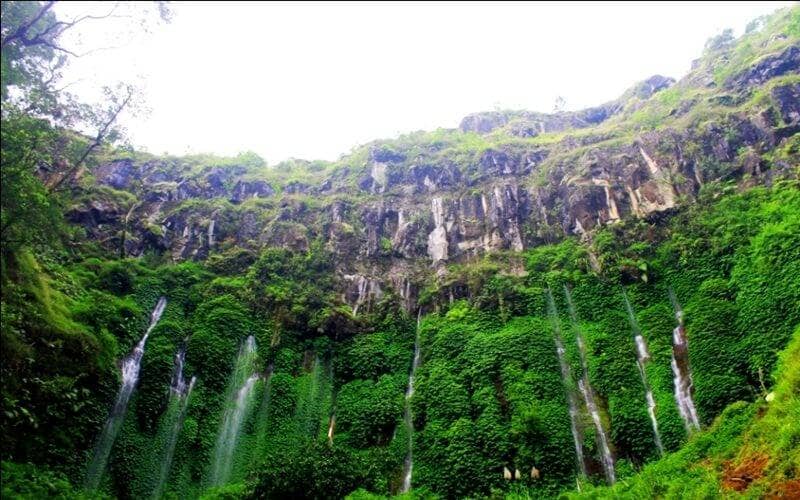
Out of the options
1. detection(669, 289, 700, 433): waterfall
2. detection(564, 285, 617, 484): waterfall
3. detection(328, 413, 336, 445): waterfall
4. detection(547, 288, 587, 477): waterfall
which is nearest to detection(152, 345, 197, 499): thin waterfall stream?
detection(328, 413, 336, 445): waterfall

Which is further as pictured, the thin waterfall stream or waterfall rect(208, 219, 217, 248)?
waterfall rect(208, 219, 217, 248)

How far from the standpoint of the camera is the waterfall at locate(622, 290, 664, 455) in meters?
23.2

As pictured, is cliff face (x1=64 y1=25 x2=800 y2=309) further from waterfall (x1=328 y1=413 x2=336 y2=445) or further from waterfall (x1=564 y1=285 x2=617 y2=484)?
waterfall (x1=564 y1=285 x2=617 y2=484)

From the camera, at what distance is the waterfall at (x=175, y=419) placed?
24.2m

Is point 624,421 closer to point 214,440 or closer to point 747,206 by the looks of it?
point 747,206

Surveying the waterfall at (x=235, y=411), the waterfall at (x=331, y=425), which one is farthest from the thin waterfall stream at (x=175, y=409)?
the waterfall at (x=331, y=425)

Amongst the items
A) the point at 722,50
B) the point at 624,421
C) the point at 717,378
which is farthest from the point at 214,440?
the point at 722,50

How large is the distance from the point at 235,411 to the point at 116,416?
5804mm

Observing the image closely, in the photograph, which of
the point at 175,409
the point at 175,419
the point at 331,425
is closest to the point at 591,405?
the point at 331,425

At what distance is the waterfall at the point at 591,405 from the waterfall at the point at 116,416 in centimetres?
2229

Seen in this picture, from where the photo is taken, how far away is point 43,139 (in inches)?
711

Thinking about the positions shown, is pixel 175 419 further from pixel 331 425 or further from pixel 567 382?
pixel 567 382

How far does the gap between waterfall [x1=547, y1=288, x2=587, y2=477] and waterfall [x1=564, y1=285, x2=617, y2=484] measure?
651mm

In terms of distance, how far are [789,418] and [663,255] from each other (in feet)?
51.0
